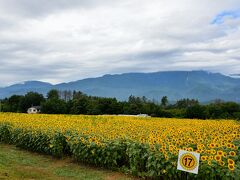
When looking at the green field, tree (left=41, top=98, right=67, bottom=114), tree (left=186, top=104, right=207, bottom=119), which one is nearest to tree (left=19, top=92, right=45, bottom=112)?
tree (left=41, top=98, right=67, bottom=114)

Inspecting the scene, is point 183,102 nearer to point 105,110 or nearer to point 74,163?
point 105,110

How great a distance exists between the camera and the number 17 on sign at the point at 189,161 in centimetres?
529

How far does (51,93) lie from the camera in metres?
78.9

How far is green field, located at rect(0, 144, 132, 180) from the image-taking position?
8.04 m

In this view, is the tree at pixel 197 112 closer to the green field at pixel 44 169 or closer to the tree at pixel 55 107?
the tree at pixel 55 107

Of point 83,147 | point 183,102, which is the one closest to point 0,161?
point 83,147

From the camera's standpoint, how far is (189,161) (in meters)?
5.40

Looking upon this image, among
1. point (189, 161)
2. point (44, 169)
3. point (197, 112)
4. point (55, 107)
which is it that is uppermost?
point (55, 107)

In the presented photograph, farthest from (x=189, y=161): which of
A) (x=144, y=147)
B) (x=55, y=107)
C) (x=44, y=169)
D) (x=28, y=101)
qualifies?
(x=28, y=101)

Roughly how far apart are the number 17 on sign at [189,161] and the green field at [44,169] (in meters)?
2.57

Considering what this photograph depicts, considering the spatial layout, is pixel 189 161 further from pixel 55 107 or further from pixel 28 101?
pixel 28 101

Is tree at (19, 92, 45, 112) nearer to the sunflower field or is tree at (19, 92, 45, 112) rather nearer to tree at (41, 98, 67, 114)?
tree at (41, 98, 67, 114)

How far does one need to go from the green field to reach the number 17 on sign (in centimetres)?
257

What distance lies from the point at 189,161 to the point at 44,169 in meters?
4.96
